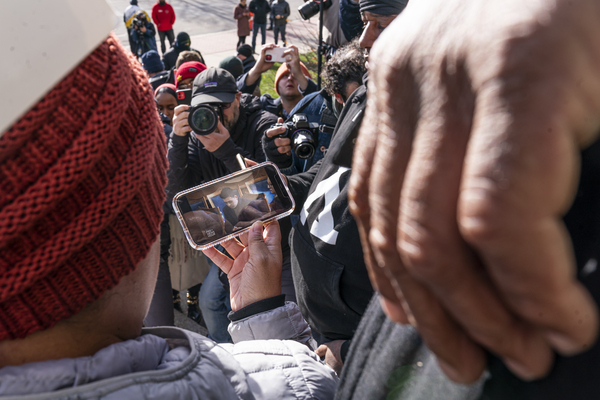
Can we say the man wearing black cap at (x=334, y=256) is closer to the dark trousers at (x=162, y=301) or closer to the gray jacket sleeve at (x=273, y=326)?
the gray jacket sleeve at (x=273, y=326)

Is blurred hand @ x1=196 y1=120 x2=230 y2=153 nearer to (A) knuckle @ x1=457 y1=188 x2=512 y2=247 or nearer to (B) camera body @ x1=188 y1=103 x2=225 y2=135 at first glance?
(B) camera body @ x1=188 y1=103 x2=225 y2=135

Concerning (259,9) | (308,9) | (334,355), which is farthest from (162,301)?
(259,9)

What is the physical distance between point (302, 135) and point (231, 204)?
28.2 inches

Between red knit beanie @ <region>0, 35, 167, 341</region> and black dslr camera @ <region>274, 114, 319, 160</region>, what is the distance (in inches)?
67.7

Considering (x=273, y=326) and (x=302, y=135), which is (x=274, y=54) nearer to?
(x=302, y=135)

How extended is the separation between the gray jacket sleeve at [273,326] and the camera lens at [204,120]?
5.18 ft

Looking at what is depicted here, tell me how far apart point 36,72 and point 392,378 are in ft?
2.17

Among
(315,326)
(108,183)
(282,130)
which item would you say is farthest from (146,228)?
(282,130)

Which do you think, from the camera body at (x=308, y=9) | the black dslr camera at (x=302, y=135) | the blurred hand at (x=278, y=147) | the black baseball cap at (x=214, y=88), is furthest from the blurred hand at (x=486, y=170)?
the camera body at (x=308, y=9)

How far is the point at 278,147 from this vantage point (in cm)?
272

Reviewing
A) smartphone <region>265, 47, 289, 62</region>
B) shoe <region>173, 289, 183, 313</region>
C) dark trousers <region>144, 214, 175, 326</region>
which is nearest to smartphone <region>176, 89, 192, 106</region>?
smartphone <region>265, 47, 289, 62</region>

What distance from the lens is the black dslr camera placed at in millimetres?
2514

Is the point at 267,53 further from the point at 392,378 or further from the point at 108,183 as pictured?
the point at 392,378

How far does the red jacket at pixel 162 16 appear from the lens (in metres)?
10.0
